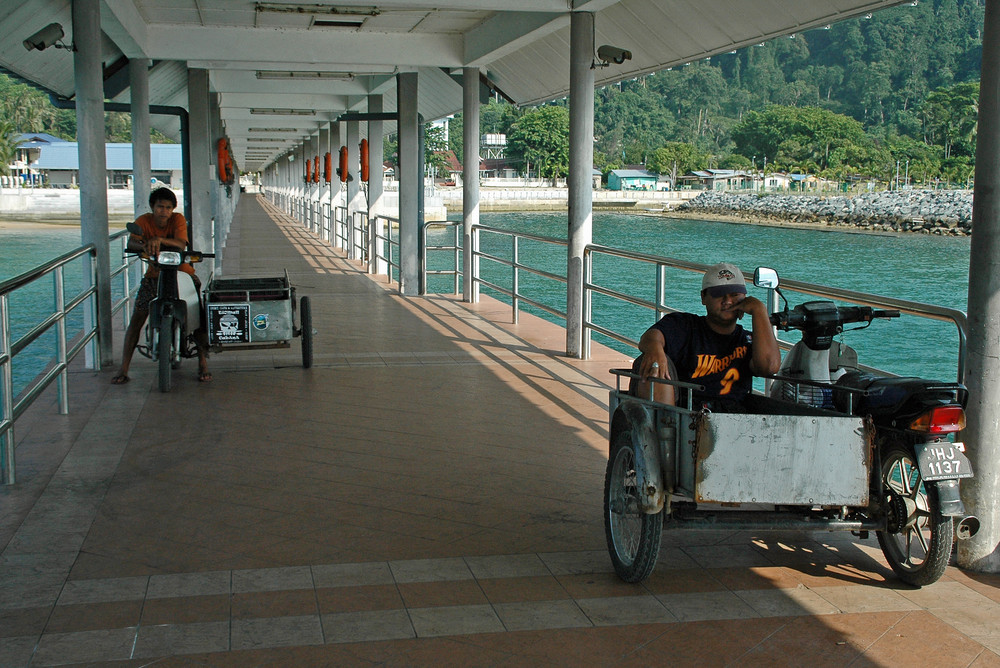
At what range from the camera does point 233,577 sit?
3.61m

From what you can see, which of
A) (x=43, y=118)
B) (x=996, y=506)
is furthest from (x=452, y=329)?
(x=43, y=118)

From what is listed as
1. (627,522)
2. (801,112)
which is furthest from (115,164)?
(627,522)

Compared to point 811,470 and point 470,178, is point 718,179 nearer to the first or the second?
point 470,178

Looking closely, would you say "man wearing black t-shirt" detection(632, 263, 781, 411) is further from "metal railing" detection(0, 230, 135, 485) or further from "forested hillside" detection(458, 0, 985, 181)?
"forested hillside" detection(458, 0, 985, 181)

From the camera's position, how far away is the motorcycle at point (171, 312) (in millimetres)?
6836

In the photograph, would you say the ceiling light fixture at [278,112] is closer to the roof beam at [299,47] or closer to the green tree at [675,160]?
the roof beam at [299,47]

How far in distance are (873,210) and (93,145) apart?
59.2 metres

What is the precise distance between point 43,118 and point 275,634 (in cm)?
13604

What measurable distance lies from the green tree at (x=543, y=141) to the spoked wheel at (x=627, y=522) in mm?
109912

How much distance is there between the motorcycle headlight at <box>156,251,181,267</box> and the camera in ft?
22.2

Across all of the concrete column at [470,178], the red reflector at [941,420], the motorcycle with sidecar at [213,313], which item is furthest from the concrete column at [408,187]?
the red reflector at [941,420]

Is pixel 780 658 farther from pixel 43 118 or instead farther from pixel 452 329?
pixel 43 118

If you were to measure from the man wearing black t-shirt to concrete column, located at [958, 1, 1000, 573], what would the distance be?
2.36 ft

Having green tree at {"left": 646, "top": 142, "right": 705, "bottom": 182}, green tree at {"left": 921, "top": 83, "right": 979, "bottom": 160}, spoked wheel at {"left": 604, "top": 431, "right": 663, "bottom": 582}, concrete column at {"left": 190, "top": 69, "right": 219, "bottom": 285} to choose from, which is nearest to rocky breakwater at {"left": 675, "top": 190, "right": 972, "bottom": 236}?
green tree at {"left": 921, "top": 83, "right": 979, "bottom": 160}
